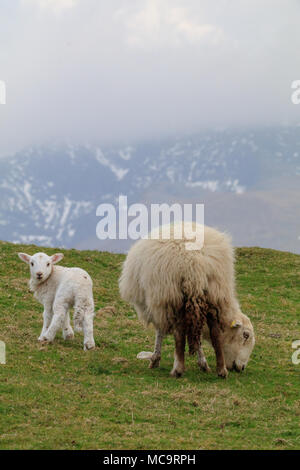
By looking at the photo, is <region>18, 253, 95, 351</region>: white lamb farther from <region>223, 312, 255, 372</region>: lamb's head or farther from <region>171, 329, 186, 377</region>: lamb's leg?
<region>223, 312, 255, 372</region>: lamb's head

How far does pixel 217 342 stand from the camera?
519 inches

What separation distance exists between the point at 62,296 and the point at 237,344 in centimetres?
424

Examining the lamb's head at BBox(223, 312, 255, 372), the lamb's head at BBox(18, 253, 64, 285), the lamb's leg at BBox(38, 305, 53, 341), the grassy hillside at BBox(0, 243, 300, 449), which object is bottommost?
the grassy hillside at BBox(0, 243, 300, 449)

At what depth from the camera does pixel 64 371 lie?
40.5ft

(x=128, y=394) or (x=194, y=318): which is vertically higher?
(x=194, y=318)

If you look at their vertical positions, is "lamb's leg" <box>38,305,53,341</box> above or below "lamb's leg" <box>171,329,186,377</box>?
above

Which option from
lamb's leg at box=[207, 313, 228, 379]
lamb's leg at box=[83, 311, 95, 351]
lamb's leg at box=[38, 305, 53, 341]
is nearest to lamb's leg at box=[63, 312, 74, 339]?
lamb's leg at box=[38, 305, 53, 341]

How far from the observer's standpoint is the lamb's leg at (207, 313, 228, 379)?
42.7 feet

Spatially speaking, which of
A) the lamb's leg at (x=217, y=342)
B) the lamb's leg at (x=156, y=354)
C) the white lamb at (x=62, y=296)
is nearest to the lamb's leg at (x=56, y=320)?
the white lamb at (x=62, y=296)

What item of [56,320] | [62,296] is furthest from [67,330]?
[62,296]

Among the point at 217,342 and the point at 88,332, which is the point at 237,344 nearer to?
the point at 217,342

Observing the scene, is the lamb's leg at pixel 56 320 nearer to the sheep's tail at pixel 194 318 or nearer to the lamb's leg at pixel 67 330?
the lamb's leg at pixel 67 330

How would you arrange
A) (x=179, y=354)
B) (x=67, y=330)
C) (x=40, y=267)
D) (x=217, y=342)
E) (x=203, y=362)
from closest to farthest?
1. (x=179, y=354)
2. (x=217, y=342)
3. (x=203, y=362)
4. (x=40, y=267)
5. (x=67, y=330)
